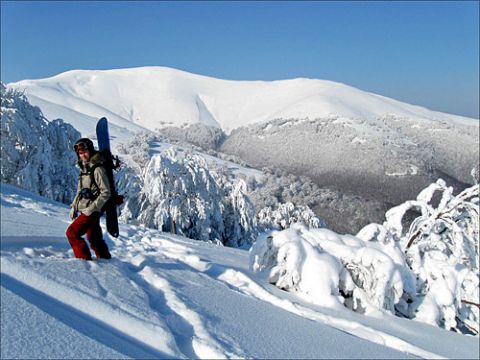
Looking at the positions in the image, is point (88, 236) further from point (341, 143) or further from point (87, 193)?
point (341, 143)

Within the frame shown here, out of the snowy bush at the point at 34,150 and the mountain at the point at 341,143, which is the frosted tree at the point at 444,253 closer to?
the snowy bush at the point at 34,150

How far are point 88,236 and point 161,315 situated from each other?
1.68m

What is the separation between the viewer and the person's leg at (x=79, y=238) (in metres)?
3.97

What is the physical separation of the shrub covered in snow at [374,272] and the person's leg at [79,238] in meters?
2.48

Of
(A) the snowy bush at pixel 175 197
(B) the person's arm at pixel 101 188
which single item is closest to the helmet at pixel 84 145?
(B) the person's arm at pixel 101 188

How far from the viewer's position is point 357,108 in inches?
7534

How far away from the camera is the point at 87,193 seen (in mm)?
4004

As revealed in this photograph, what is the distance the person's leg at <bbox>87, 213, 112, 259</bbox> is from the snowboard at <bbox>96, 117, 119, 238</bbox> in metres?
0.15

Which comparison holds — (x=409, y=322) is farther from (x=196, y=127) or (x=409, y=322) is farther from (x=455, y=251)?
(x=196, y=127)

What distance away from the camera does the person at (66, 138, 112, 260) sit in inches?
157

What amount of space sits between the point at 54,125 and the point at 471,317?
1741 centimetres

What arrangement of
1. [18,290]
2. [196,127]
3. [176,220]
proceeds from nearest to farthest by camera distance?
1. [18,290]
2. [176,220]
3. [196,127]

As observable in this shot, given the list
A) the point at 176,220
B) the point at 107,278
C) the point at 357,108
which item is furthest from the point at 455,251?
the point at 357,108

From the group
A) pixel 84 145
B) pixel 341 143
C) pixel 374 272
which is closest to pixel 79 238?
pixel 84 145
